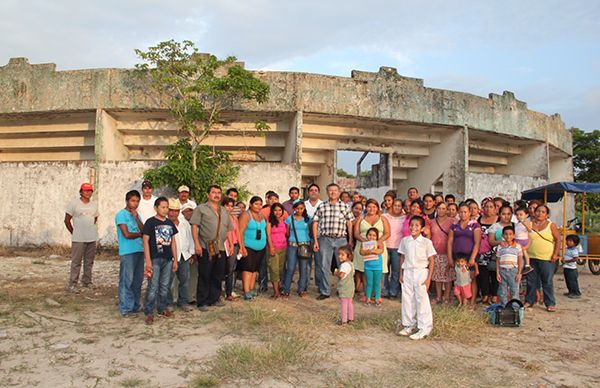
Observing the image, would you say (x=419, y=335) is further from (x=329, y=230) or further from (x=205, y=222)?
(x=205, y=222)

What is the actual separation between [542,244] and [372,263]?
2374 mm

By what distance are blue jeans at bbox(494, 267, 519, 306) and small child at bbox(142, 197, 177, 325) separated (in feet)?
13.9

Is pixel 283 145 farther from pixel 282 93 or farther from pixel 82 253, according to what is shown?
pixel 82 253

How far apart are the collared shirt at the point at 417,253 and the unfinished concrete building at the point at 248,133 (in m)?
6.44

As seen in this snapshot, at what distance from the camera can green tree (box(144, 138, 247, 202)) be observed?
10.6 meters

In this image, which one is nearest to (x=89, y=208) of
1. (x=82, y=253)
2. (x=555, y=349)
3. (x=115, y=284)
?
(x=82, y=253)

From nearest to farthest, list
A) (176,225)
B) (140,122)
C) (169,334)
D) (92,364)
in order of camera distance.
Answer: (92,364), (169,334), (176,225), (140,122)

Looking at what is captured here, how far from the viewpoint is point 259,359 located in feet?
13.2

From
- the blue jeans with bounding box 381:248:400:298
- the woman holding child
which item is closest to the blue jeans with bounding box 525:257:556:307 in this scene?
the blue jeans with bounding box 381:248:400:298

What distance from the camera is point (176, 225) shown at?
602cm

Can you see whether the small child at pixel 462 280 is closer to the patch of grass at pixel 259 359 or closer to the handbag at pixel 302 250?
the handbag at pixel 302 250

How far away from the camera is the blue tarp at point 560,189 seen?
32.0ft

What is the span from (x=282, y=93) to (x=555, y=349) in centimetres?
859

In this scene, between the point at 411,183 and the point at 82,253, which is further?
the point at 411,183
